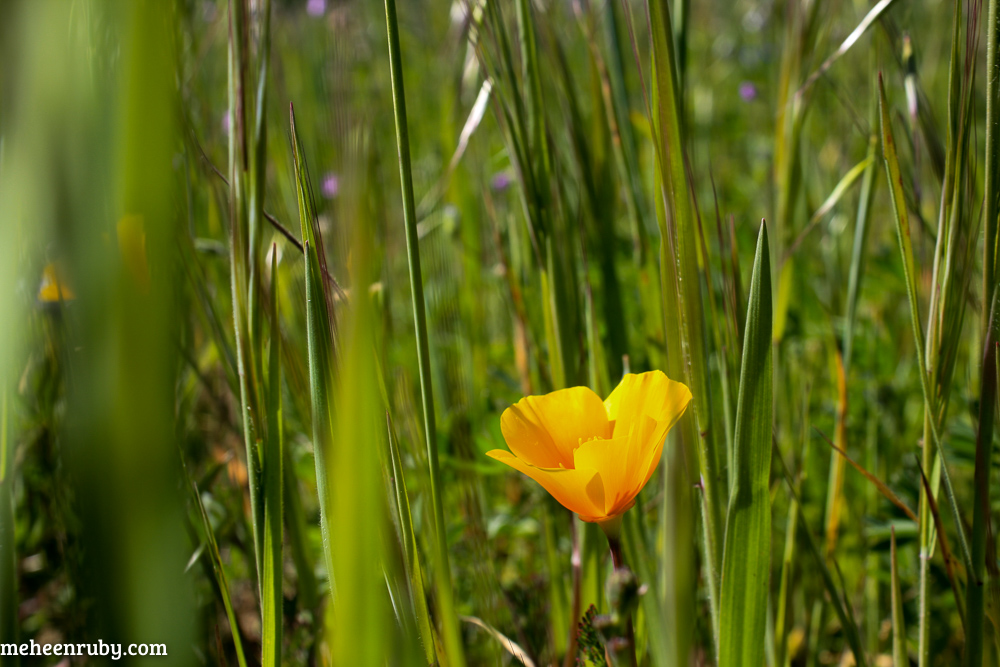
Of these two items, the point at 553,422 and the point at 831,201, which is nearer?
the point at 553,422

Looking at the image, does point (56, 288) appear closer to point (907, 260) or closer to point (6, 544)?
point (6, 544)

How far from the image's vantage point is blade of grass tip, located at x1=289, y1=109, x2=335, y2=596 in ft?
1.12

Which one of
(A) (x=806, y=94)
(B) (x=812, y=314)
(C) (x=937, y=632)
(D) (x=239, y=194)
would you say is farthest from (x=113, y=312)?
(B) (x=812, y=314)

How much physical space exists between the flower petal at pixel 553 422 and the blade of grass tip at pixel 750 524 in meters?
0.09

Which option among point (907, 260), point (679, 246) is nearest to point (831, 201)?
point (907, 260)

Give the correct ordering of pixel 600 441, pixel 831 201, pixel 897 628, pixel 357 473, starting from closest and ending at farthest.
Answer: pixel 357 473, pixel 600 441, pixel 897 628, pixel 831 201

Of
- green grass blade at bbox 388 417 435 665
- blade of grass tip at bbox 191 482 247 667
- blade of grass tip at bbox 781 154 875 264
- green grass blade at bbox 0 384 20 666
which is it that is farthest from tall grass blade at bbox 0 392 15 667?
blade of grass tip at bbox 781 154 875 264

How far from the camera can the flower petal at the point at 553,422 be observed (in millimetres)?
425

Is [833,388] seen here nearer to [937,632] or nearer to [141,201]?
[937,632]

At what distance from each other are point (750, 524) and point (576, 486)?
4.1 inches

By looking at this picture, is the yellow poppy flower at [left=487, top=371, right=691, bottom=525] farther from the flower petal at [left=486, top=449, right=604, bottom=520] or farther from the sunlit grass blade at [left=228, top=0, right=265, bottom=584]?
the sunlit grass blade at [left=228, top=0, right=265, bottom=584]

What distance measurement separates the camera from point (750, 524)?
0.38m

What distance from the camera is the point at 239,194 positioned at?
391 millimetres

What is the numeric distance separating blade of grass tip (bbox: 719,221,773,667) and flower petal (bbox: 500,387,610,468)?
93 millimetres
